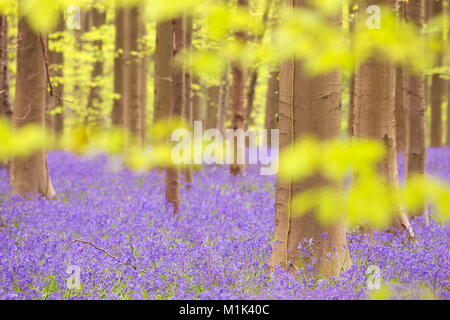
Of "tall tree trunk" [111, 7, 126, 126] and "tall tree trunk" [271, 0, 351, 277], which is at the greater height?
"tall tree trunk" [111, 7, 126, 126]

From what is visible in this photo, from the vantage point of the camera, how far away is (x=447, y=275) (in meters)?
4.81

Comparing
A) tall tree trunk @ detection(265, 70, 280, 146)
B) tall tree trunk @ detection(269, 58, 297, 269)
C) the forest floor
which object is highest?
tall tree trunk @ detection(265, 70, 280, 146)

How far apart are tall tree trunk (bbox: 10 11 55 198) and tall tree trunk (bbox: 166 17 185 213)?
2.89 meters

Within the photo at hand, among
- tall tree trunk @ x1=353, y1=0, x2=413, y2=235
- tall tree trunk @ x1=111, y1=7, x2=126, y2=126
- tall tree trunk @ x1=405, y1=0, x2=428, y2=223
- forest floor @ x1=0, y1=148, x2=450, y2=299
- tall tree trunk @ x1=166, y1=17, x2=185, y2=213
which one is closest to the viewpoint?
forest floor @ x1=0, y1=148, x2=450, y2=299

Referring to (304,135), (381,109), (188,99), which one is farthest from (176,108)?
(188,99)

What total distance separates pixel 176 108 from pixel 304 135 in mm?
3728

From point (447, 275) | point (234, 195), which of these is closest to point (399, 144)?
point (234, 195)

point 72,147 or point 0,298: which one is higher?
point 72,147

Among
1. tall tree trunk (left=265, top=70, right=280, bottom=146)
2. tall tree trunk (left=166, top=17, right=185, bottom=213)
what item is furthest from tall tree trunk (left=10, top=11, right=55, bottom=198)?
tall tree trunk (left=265, top=70, right=280, bottom=146)

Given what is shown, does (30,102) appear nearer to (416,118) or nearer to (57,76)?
(416,118)

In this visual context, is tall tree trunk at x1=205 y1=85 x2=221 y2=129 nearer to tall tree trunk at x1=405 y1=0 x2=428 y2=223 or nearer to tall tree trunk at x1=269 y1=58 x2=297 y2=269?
tall tree trunk at x1=405 y1=0 x2=428 y2=223

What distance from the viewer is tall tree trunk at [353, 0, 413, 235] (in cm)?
668

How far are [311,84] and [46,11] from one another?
9.69 ft

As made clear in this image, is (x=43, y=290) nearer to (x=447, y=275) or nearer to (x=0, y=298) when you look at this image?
(x=0, y=298)
